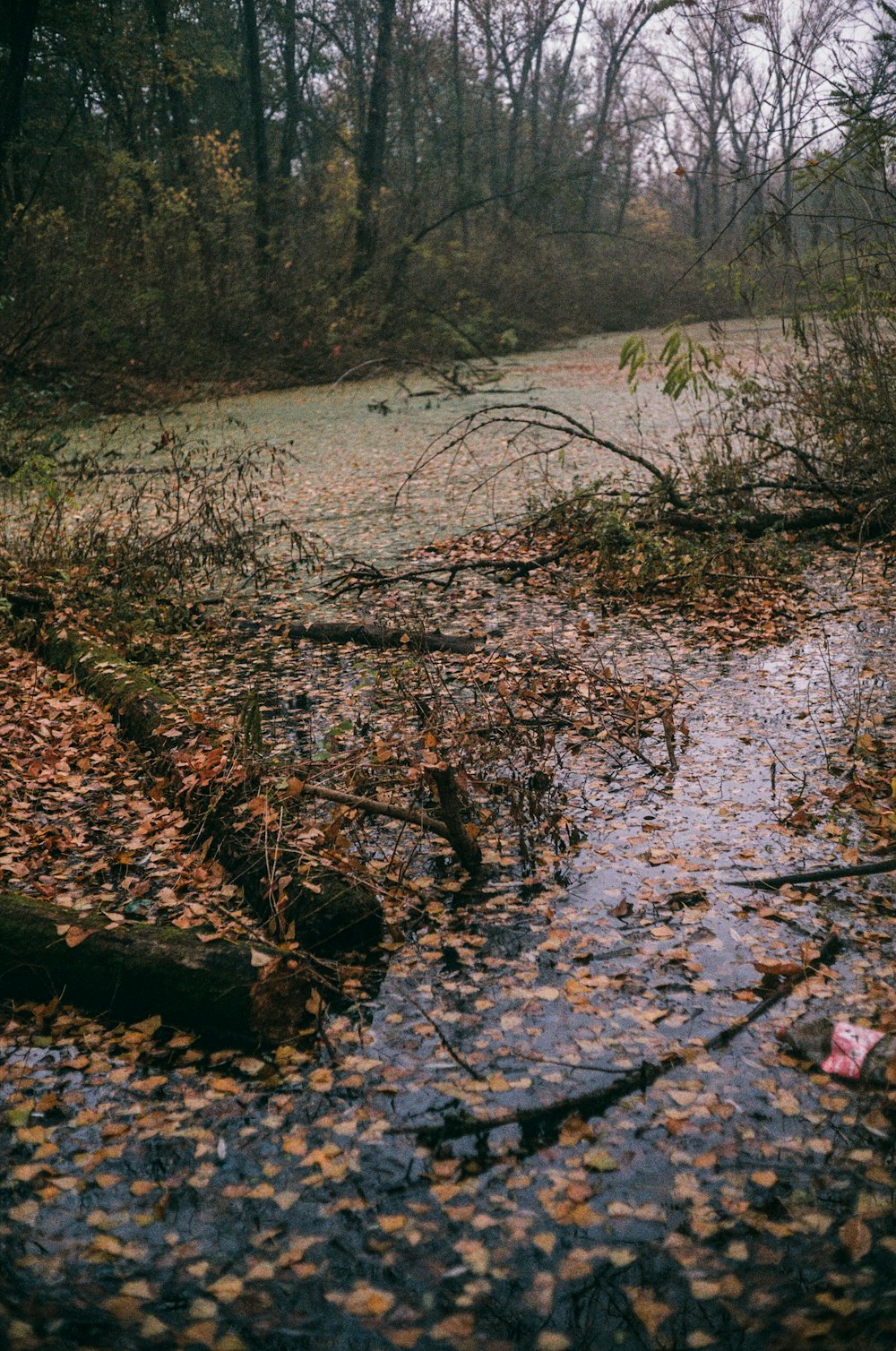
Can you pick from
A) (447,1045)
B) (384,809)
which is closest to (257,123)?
(384,809)

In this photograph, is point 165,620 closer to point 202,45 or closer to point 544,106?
point 202,45

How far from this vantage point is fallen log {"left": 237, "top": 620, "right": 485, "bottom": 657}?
5.97 metres

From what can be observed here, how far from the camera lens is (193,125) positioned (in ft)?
86.9

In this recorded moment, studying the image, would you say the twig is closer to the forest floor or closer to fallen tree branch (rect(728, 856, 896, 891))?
the forest floor

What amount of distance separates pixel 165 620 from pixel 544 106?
34715 mm

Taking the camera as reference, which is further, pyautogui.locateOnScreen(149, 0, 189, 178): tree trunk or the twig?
pyautogui.locateOnScreen(149, 0, 189, 178): tree trunk

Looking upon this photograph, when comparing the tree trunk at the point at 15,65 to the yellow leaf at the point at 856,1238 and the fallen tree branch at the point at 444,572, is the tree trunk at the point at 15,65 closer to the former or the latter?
the fallen tree branch at the point at 444,572

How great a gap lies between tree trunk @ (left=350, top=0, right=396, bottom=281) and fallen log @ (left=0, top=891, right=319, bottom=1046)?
1761 centimetres

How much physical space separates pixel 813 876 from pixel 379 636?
317 cm

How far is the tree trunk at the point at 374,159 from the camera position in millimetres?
19219

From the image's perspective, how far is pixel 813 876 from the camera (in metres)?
3.58

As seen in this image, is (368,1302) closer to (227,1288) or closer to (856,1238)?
(227,1288)

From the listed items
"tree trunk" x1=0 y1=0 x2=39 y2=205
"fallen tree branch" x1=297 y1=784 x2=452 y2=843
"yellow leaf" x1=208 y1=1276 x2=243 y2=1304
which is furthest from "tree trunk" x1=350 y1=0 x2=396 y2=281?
"yellow leaf" x1=208 y1=1276 x2=243 y2=1304

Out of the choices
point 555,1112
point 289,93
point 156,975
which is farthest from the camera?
point 289,93
